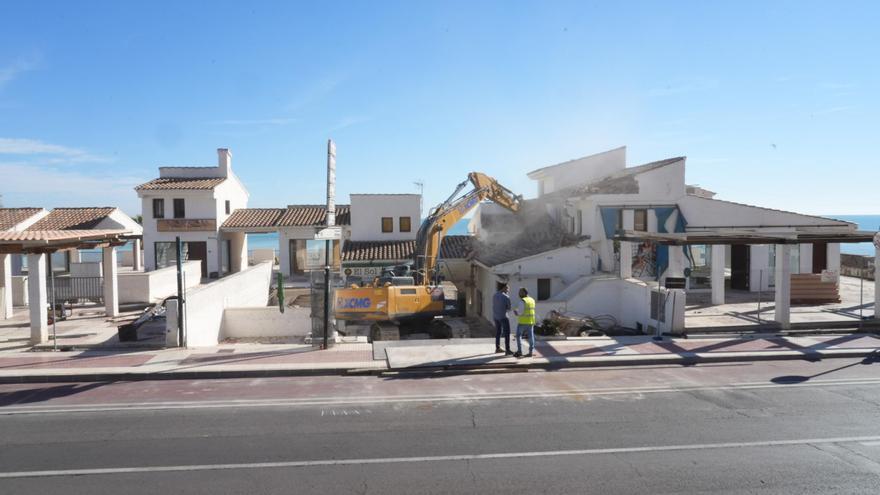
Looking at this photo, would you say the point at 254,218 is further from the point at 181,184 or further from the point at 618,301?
the point at 618,301

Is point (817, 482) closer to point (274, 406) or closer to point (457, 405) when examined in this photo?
point (457, 405)

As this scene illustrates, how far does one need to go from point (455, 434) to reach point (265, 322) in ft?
39.9

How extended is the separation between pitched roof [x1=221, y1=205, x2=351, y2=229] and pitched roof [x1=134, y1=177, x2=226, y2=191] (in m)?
2.41

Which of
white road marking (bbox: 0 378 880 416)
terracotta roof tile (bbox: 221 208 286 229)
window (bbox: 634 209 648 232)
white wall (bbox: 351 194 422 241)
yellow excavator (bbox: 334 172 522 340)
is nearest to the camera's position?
white road marking (bbox: 0 378 880 416)

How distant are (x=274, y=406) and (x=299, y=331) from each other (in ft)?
30.3

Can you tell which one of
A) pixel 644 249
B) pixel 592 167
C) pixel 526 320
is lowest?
pixel 526 320

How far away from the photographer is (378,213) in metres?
35.7

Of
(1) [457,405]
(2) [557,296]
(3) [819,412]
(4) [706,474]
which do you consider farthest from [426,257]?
(4) [706,474]

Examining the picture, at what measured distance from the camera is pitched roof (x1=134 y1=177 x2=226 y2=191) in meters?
34.4

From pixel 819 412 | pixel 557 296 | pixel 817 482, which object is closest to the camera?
pixel 817 482

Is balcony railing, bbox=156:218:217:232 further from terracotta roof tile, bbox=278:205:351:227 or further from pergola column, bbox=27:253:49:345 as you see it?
pergola column, bbox=27:253:49:345

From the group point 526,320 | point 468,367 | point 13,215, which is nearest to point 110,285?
point 468,367

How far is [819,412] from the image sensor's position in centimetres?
997

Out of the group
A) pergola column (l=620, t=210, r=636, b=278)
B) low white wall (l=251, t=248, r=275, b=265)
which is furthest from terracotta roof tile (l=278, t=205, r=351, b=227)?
pergola column (l=620, t=210, r=636, b=278)
